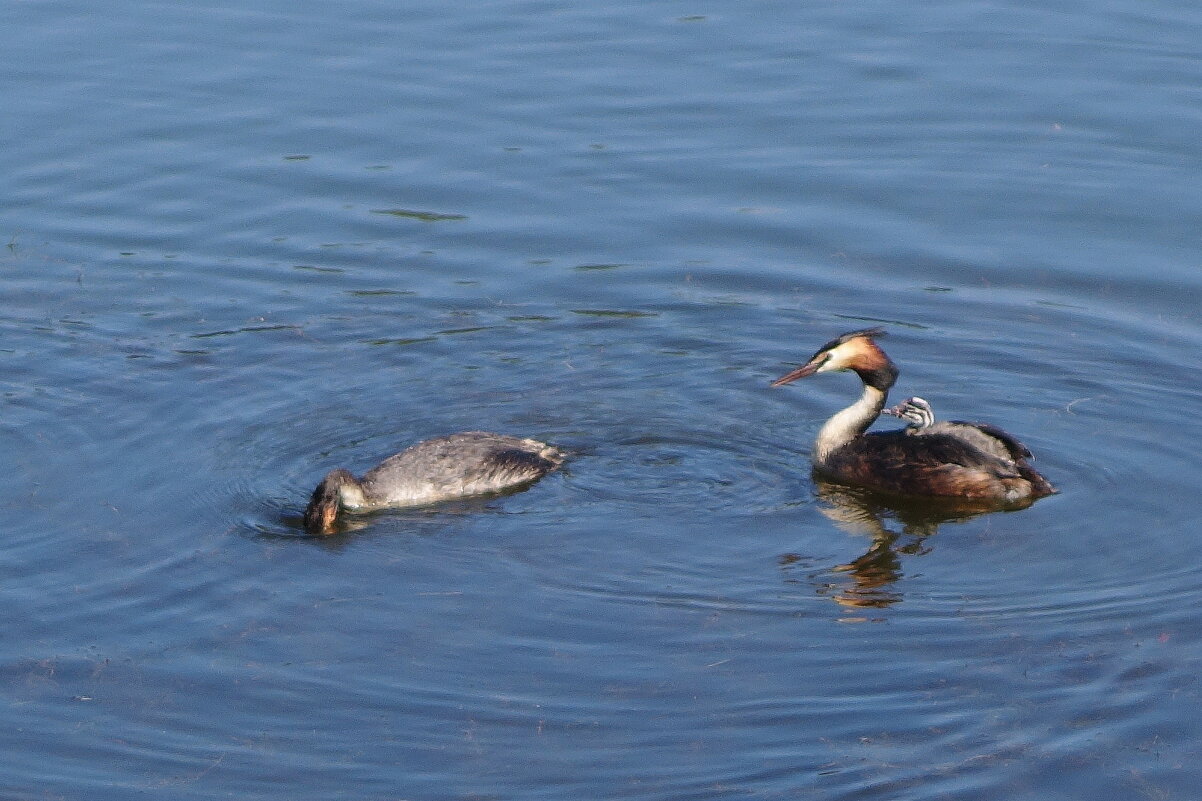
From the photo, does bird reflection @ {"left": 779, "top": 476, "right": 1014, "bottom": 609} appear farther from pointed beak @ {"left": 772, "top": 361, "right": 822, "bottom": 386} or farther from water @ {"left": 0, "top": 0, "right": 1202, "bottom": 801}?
pointed beak @ {"left": 772, "top": 361, "right": 822, "bottom": 386}

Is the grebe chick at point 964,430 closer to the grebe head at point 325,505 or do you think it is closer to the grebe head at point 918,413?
the grebe head at point 918,413

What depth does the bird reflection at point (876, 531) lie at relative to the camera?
33.5ft

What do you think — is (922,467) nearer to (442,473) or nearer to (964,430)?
(964,430)

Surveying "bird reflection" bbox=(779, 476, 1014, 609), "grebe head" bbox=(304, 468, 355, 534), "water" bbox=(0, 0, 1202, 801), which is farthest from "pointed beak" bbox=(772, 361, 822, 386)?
"grebe head" bbox=(304, 468, 355, 534)

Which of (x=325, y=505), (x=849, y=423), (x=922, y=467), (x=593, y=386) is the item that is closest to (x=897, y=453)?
(x=922, y=467)

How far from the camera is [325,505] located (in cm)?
1086

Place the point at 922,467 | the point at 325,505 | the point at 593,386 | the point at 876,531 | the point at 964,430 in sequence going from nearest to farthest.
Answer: the point at 325,505 < the point at 876,531 < the point at 964,430 < the point at 922,467 < the point at 593,386

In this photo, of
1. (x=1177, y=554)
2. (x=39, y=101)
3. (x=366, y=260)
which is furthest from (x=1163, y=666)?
(x=39, y=101)

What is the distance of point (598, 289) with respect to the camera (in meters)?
14.6

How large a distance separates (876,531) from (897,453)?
81cm

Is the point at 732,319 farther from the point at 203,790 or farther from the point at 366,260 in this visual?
the point at 203,790

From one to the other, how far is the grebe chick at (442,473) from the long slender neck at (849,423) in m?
1.96

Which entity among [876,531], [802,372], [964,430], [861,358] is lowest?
[876,531]

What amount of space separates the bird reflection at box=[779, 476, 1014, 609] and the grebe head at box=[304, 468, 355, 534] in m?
2.82
